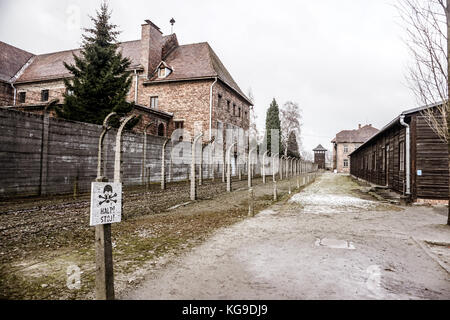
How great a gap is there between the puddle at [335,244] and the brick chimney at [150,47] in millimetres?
26054

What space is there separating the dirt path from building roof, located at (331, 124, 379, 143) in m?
64.4

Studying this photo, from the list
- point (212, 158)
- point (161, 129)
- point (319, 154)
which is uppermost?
point (319, 154)

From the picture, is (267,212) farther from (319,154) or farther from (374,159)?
(319,154)

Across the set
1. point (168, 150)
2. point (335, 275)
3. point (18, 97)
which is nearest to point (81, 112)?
point (168, 150)

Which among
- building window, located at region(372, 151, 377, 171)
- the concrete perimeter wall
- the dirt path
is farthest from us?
building window, located at region(372, 151, 377, 171)

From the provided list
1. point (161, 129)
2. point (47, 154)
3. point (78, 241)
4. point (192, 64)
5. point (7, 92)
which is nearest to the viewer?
point (78, 241)

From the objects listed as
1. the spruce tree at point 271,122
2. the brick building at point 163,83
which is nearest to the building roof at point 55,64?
the brick building at point 163,83

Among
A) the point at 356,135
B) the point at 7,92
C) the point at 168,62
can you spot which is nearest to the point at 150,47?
the point at 168,62

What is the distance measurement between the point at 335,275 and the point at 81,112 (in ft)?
50.5

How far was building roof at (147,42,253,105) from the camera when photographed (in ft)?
87.2

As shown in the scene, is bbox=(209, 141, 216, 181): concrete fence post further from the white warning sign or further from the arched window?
the white warning sign

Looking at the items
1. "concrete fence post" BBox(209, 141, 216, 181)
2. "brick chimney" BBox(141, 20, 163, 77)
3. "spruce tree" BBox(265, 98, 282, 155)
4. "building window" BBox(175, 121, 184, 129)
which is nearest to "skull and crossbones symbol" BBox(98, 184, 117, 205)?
"concrete fence post" BBox(209, 141, 216, 181)

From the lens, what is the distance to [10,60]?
31469mm

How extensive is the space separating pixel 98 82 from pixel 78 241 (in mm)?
13094
